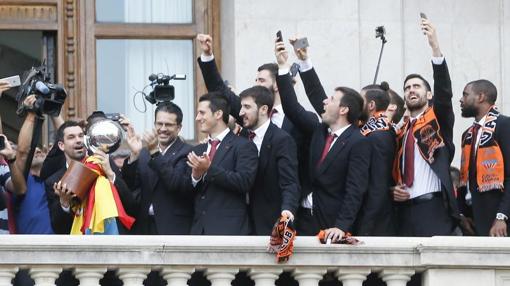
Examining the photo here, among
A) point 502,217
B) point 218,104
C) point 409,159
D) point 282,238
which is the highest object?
point 218,104

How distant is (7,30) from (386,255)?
22.2ft

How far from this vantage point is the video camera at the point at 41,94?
18672 millimetres

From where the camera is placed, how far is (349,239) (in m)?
17.2

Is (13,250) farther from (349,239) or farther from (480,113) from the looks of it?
(480,113)

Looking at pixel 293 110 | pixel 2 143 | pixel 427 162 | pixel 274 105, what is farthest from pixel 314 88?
pixel 2 143

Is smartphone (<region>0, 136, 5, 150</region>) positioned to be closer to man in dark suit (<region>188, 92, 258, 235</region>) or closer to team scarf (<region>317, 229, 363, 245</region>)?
man in dark suit (<region>188, 92, 258, 235</region>)

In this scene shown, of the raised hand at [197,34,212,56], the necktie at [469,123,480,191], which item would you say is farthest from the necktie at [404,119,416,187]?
Result: the raised hand at [197,34,212,56]

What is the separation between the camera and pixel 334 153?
18.1m

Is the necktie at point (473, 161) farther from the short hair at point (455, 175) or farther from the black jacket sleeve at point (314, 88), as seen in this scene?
the black jacket sleeve at point (314, 88)

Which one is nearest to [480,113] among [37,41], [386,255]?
[386,255]

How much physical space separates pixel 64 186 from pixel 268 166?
1789 mm

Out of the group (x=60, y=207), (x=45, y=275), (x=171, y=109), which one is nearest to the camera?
(x=45, y=275)

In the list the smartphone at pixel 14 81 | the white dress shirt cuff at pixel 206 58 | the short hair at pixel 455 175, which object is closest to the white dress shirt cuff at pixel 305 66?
the white dress shirt cuff at pixel 206 58

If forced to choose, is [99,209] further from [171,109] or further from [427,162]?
[427,162]
